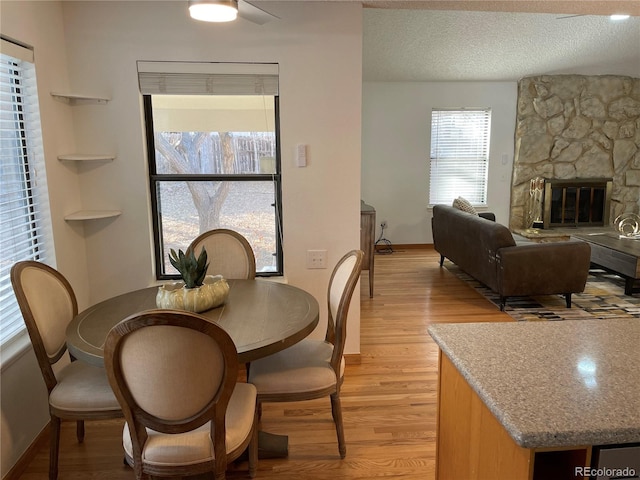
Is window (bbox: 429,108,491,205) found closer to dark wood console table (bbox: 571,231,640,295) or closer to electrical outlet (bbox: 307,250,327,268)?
dark wood console table (bbox: 571,231,640,295)

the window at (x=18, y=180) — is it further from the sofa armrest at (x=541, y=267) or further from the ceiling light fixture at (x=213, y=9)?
the sofa armrest at (x=541, y=267)

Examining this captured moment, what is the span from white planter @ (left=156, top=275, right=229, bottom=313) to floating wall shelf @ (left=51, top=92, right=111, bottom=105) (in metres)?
1.32

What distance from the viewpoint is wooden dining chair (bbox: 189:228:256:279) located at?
A: 2.89 metres

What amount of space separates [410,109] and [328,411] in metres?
5.13

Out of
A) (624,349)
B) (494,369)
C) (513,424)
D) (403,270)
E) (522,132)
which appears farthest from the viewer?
(522,132)

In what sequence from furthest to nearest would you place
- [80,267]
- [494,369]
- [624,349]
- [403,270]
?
[403,270], [80,267], [624,349], [494,369]

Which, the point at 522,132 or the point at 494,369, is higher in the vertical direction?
the point at 522,132

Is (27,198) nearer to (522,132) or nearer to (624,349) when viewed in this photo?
(624,349)

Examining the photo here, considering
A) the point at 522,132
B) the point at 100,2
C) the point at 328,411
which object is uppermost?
the point at 100,2

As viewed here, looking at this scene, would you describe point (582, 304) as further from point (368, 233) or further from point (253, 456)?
point (253, 456)

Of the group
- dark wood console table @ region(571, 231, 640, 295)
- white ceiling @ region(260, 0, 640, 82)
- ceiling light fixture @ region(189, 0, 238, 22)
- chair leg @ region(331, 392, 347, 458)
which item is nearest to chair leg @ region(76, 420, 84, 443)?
chair leg @ region(331, 392, 347, 458)

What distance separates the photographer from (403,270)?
5.89m

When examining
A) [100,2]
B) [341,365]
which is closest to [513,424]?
[341,365]

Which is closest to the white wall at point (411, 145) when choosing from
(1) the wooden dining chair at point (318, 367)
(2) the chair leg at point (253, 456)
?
(1) the wooden dining chair at point (318, 367)
